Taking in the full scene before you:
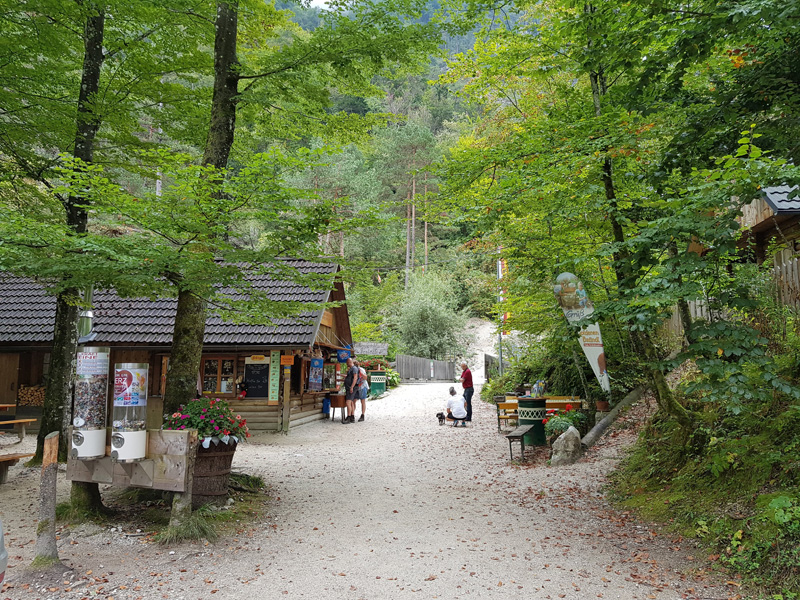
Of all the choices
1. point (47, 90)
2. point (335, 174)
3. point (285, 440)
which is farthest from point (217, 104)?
point (335, 174)

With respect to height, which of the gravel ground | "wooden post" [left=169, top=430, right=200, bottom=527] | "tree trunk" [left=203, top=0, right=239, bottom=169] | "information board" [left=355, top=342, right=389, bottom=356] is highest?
"tree trunk" [left=203, top=0, right=239, bottom=169]

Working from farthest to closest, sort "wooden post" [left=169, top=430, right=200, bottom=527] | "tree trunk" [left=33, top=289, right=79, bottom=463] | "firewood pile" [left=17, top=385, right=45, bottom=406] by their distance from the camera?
1. "firewood pile" [left=17, top=385, right=45, bottom=406]
2. "tree trunk" [left=33, top=289, right=79, bottom=463]
3. "wooden post" [left=169, top=430, right=200, bottom=527]

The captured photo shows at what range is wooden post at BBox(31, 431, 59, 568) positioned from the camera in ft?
17.0

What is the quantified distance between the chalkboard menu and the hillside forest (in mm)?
6289

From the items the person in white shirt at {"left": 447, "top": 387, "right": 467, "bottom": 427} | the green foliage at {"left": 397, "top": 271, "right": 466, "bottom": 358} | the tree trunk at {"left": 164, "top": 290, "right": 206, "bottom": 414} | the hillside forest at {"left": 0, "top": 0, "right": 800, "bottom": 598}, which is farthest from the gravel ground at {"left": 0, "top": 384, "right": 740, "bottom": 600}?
the green foliage at {"left": 397, "top": 271, "right": 466, "bottom": 358}

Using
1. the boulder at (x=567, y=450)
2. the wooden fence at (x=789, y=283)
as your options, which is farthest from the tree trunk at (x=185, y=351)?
the wooden fence at (x=789, y=283)

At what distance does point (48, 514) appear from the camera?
5262 millimetres

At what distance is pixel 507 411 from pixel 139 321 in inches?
413

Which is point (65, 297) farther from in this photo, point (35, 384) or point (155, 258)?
point (35, 384)

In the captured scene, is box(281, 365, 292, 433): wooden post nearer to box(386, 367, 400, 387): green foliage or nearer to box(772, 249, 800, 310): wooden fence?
box(772, 249, 800, 310): wooden fence

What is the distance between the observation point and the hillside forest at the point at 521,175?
199 inches

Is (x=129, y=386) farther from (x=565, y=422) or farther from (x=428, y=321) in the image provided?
(x=428, y=321)

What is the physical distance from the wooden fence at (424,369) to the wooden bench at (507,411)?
789 inches

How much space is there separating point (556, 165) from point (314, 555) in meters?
5.52
